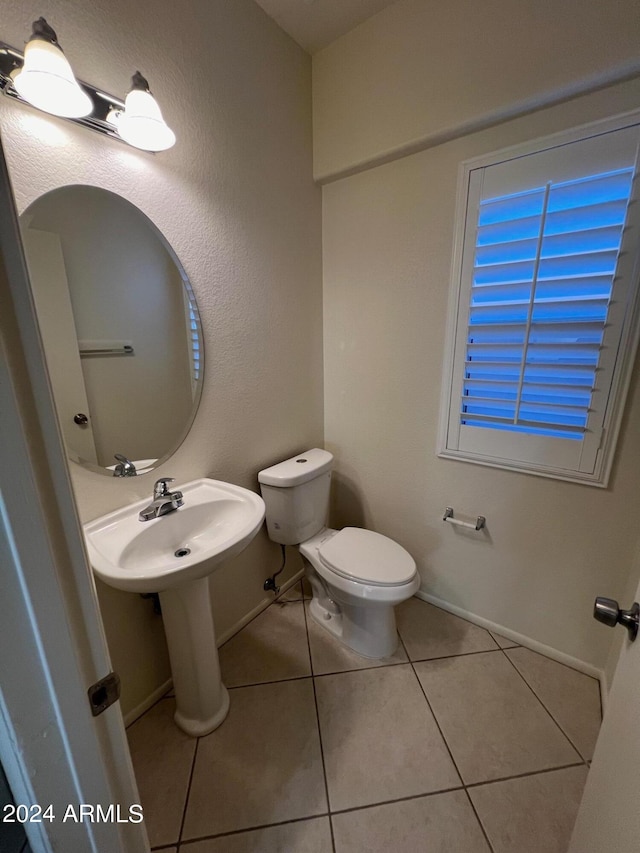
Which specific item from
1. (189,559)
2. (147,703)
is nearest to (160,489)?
(189,559)

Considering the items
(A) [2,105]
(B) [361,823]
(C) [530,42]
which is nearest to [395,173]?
(C) [530,42]

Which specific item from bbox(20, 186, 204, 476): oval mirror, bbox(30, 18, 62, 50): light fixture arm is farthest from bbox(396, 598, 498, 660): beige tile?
bbox(30, 18, 62, 50): light fixture arm

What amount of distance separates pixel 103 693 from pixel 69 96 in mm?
1243

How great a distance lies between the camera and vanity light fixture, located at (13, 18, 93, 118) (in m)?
0.75

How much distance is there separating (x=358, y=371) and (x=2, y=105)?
58.1 inches

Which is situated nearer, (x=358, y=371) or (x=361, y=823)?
(x=361, y=823)

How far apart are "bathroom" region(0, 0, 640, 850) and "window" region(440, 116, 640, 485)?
7 centimetres

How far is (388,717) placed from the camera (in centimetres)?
131

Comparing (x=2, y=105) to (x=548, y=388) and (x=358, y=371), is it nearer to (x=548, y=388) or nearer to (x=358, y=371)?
(x=358, y=371)

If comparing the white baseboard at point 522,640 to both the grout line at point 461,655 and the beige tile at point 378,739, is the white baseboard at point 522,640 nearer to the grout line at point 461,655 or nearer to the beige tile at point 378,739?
the grout line at point 461,655

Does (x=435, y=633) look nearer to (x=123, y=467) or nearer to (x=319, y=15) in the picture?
(x=123, y=467)

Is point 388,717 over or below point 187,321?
below

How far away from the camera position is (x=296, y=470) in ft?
5.26

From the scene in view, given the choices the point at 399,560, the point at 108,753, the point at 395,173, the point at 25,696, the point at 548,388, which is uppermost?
the point at 395,173
